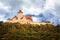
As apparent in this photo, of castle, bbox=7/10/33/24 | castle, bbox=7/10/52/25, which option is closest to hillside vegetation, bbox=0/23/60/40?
castle, bbox=7/10/52/25

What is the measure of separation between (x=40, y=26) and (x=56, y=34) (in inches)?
250

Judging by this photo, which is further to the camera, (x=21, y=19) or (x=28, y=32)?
(x=21, y=19)

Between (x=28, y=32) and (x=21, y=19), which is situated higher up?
(x=21, y=19)

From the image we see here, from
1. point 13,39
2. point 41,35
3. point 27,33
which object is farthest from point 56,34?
point 13,39

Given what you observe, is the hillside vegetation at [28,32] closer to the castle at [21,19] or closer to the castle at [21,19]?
the castle at [21,19]

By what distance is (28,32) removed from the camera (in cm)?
4609

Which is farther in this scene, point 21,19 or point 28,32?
point 21,19

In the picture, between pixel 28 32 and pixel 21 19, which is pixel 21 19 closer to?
pixel 21 19

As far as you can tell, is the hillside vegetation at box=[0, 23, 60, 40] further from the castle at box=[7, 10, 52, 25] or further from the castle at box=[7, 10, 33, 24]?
the castle at box=[7, 10, 33, 24]

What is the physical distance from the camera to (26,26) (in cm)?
4862

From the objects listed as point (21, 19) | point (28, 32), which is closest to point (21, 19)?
point (21, 19)

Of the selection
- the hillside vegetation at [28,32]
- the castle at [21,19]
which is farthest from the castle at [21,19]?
the hillside vegetation at [28,32]

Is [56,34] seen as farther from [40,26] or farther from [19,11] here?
[19,11]

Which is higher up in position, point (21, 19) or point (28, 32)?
point (21, 19)
